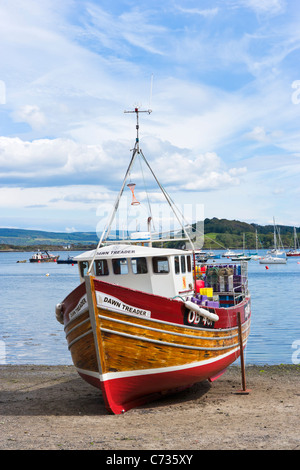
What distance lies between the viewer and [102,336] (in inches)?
463

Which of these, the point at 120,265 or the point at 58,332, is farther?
the point at 58,332

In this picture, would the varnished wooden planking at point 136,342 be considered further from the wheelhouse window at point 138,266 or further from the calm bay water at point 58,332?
the calm bay water at point 58,332

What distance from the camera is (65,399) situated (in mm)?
14367

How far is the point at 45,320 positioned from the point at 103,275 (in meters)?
22.8

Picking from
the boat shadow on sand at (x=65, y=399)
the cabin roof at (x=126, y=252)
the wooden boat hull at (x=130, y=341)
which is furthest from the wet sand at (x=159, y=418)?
the cabin roof at (x=126, y=252)

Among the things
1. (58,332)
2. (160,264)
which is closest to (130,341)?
(160,264)

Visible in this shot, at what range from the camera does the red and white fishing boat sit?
11758 mm

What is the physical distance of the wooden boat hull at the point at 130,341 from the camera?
11.7 meters

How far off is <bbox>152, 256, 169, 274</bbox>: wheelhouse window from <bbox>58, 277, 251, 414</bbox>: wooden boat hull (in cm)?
161

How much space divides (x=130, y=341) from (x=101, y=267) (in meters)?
2.97

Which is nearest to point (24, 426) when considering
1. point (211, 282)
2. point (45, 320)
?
point (211, 282)

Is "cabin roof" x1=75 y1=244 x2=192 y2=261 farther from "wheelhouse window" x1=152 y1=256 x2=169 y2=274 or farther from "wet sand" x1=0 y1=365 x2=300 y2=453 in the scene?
"wet sand" x1=0 y1=365 x2=300 y2=453

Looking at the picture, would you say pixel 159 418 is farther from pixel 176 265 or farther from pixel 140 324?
pixel 176 265

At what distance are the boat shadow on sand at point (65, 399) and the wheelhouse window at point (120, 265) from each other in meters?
3.56
